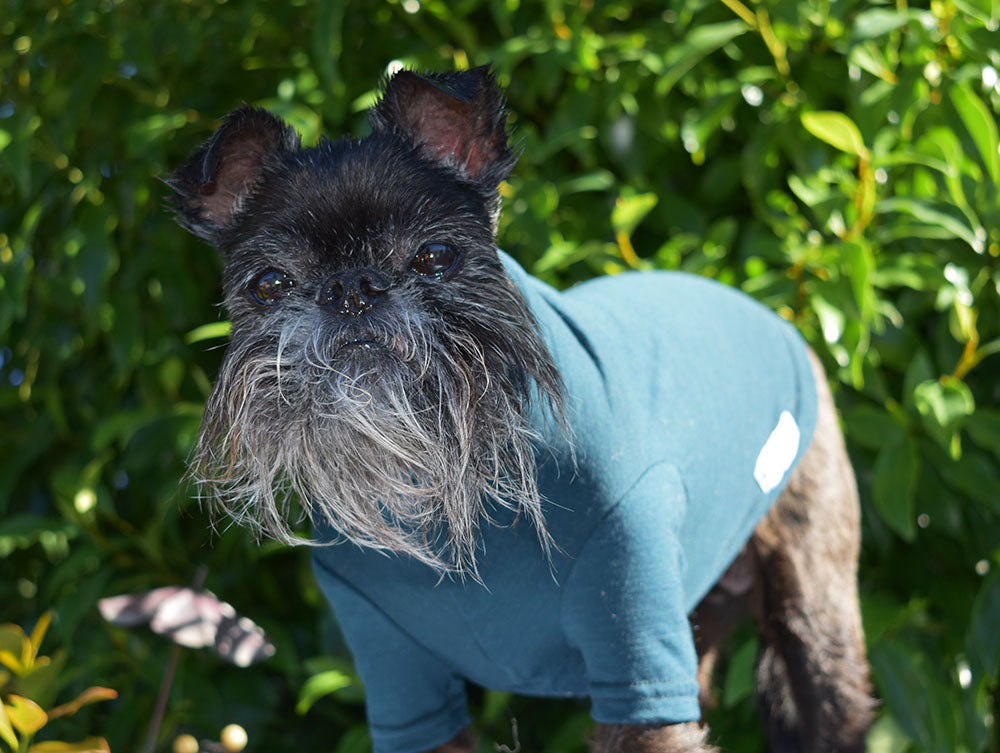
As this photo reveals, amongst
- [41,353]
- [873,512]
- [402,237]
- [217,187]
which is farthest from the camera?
[41,353]

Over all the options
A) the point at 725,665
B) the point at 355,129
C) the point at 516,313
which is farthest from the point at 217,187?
the point at 725,665

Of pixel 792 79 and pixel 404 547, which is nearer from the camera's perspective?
pixel 404 547

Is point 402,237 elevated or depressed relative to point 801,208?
elevated

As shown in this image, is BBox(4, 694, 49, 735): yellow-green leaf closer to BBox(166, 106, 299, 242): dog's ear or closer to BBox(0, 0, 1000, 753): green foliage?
BBox(166, 106, 299, 242): dog's ear

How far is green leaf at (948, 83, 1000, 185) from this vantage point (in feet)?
5.53

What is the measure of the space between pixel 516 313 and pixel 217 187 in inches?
13.9

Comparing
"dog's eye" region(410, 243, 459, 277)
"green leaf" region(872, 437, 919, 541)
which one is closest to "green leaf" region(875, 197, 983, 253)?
"green leaf" region(872, 437, 919, 541)

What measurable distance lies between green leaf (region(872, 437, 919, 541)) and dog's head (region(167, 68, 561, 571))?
0.86 meters

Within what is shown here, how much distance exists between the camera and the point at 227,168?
3.62 ft

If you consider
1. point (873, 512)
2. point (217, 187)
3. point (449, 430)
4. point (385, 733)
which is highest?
point (217, 187)

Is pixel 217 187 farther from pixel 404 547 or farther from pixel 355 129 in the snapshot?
pixel 355 129

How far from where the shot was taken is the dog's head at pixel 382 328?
979mm

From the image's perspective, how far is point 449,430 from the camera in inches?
40.1

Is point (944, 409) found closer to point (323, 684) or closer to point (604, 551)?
point (604, 551)
